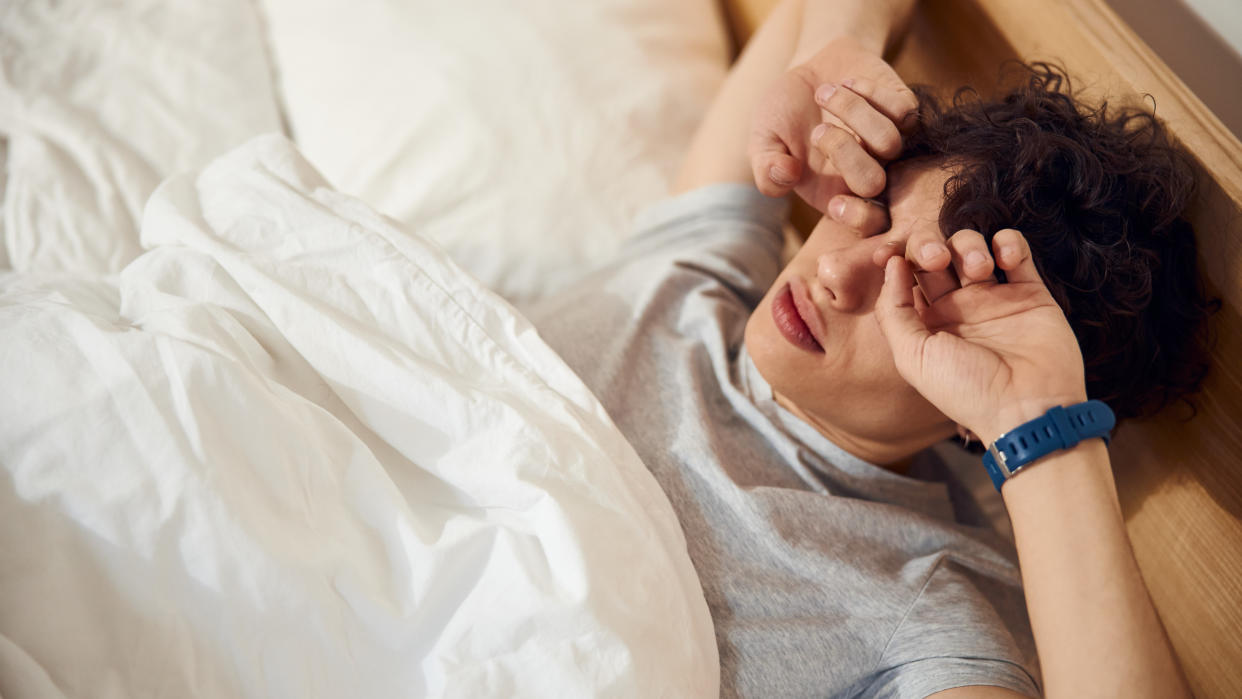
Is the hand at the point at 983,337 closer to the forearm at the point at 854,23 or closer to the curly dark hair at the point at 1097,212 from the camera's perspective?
the curly dark hair at the point at 1097,212

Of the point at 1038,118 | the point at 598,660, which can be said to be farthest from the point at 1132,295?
the point at 598,660

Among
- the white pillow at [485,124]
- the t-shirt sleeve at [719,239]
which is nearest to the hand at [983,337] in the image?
the t-shirt sleeve at [719,239]

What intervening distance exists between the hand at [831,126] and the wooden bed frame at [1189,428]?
21 centimetres

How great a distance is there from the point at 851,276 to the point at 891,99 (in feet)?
0.62

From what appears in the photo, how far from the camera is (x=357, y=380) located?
0.71 metres

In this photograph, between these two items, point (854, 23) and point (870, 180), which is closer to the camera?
point (870, 180)

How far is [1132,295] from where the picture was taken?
732 mm

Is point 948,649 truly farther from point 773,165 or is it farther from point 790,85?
point 790,85

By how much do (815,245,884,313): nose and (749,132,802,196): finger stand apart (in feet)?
0.28

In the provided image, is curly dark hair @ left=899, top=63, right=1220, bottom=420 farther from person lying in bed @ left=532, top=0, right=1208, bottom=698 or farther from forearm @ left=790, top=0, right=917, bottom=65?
forearm @ left=790, top=0, right=917, bottom=65

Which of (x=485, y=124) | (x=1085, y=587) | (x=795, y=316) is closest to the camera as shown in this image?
(x=1085, y=587)

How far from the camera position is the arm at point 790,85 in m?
0.82

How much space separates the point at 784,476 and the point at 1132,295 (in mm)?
377

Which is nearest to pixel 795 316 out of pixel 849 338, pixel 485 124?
pixel 849 338
